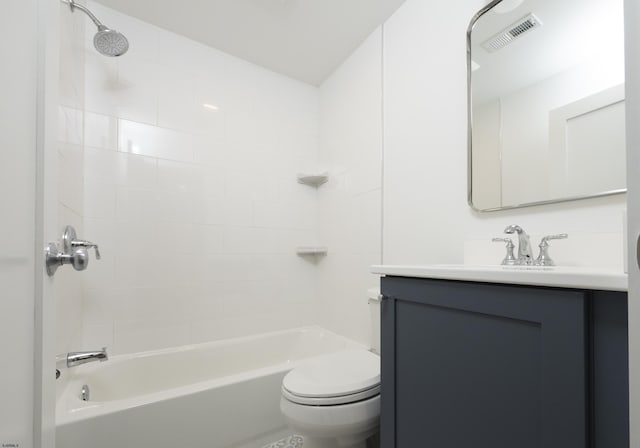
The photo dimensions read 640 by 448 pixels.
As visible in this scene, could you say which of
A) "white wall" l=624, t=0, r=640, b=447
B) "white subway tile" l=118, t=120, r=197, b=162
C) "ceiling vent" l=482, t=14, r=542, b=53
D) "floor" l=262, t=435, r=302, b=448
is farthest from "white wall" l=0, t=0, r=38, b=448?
"ceiling vent" l=482, t=14, r=542, b=53

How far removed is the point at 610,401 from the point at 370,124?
162 centimetres

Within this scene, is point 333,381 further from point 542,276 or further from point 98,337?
point 98,337

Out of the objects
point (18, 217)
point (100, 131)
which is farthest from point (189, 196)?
point (18, 217)

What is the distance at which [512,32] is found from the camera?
112cm

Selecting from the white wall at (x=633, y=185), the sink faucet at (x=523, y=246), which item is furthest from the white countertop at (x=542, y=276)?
the sink faucet at (x=523, y=246)

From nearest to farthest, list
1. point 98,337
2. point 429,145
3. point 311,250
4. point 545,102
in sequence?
point 545,102 → point 429,145 → point 98,337 → point 311,250

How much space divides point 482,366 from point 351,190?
140 cm

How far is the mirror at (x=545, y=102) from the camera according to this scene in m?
0.87

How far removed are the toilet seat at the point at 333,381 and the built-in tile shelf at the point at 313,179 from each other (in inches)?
50.2

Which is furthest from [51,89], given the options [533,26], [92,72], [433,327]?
[533,26]

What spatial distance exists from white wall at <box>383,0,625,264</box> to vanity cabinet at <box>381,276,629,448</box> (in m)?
0.54

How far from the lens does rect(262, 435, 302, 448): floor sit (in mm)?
1423

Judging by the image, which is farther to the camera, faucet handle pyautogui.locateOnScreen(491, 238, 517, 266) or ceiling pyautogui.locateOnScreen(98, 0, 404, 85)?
ceiling pyautogui.locateOnScreen(98, 0, 404, 85)

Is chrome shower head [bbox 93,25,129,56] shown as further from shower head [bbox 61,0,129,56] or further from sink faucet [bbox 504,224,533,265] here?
sink faucet [bbox 504,224,533,265]
